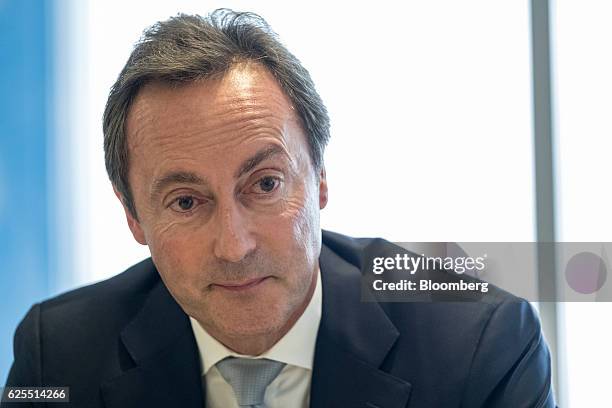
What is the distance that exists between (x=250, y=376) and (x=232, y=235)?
30 centimetres

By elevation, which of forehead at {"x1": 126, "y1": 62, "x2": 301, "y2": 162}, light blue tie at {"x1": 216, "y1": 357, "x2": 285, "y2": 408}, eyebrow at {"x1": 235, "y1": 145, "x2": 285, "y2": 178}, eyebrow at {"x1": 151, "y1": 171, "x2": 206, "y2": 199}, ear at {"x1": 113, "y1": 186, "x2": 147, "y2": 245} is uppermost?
forehead at {"x1": 126, "y1": 62, "x2": 301, "y2": 162}

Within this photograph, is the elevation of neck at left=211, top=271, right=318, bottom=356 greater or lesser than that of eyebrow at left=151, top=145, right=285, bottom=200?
lesser

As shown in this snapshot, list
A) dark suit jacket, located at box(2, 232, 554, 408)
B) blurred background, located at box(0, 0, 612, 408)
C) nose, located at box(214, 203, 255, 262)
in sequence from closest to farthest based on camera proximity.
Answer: nose, located at box(214, 203, 255, 262) → dark suit jacket, located at box(2, 232, 554, 408) → blurred background, located at box(0, 0, 612, 408)

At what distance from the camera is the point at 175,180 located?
3.94ft

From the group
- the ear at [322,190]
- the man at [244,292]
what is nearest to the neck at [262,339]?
the man at [244,292]

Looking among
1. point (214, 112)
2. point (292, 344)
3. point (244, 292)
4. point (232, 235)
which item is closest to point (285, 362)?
point (292, 344)

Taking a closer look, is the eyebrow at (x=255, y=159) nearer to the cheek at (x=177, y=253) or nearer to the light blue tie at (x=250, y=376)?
the cheek at (x=177, y=253)

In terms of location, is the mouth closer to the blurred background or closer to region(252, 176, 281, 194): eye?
region(252, 176, 281, 194): eye

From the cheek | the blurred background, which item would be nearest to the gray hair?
the cheek

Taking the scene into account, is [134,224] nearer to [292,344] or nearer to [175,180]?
[175,180]

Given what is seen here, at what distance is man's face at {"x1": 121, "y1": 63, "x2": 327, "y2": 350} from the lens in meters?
1.18

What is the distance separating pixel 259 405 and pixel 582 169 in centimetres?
97

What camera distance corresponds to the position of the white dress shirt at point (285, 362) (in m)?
1.31

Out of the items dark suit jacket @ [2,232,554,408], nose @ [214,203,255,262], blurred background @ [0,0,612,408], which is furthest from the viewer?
blurred background @ [0,0,612,408]
